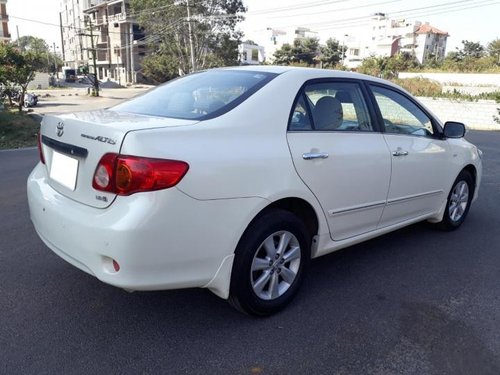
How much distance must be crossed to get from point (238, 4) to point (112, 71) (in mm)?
45478

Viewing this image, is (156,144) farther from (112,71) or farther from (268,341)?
(112,71)

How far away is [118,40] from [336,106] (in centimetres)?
7522

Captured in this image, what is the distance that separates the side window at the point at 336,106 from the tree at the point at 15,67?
12.8 m

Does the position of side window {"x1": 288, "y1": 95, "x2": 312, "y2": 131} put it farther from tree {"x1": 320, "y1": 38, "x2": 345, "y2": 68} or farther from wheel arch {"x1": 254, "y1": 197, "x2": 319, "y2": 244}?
tree {"x1": 320, "y1": 38, "x2": 345, "y2": 68}

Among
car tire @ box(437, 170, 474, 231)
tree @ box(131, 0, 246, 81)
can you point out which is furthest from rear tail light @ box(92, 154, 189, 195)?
tree @ box(131, 0, 246, 81)

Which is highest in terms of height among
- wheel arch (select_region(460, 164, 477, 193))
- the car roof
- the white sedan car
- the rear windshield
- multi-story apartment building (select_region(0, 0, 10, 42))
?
multi-story apartment building (select_region(0, 0, 10, 42))

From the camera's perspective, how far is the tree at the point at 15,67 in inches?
543

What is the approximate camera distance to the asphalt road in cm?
250

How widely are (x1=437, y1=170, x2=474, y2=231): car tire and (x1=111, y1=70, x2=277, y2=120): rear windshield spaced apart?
104 inches

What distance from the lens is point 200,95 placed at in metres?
3.19

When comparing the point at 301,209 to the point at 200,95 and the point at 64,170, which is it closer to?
the point at 200,95

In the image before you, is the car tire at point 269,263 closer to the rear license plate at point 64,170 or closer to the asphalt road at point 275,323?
the asphalt road at point 275,323

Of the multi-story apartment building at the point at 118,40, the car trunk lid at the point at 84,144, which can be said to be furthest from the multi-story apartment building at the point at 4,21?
the car trunk lid at the point at 84,144

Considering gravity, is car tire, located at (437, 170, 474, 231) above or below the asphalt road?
above
